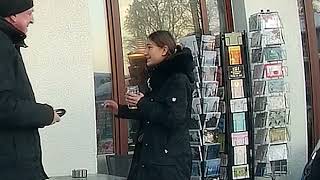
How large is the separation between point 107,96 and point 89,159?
2.26 feet

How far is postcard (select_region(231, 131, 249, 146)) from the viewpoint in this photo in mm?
6688

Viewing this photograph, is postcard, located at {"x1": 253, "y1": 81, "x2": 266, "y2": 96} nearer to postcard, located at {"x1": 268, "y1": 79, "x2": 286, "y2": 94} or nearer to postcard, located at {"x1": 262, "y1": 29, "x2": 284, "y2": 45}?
postcard, located at {"x1": 268, "y1": 79, "x2": 286, "y2": 94}

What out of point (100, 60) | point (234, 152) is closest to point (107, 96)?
point (100, 60)

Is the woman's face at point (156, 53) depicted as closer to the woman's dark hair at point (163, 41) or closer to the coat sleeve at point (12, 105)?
the woman's dark hair at point (163, 41)

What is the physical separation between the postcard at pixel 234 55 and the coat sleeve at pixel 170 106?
75.9 inches

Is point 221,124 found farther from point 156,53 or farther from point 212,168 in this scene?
point 156,53

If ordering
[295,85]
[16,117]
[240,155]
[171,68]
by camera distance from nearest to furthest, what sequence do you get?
[16,117]
[171,68]
[240,155]
[295,85]

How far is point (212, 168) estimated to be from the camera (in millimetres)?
6648

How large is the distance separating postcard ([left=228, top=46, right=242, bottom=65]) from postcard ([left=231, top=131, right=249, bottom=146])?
26.7 inches

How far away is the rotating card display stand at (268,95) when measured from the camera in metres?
6.90

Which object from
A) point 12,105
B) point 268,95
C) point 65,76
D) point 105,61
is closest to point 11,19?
point 12,105

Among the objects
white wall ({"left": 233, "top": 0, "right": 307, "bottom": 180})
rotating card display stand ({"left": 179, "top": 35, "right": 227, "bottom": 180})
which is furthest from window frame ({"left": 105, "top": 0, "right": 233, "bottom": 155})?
white wall ({"left": 233, "top": 0, "right": 307, "bottom": 180})

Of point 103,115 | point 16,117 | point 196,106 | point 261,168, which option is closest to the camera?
point 16,117

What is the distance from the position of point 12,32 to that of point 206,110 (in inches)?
128
